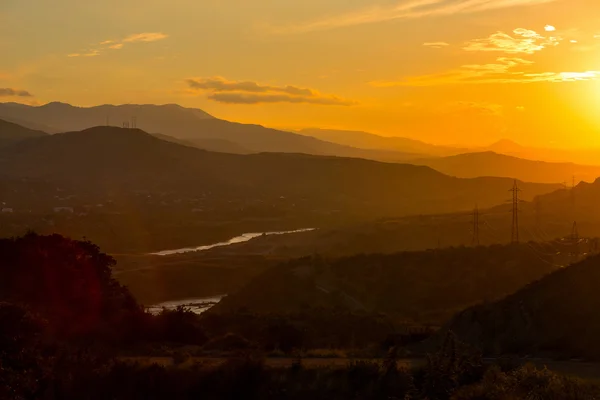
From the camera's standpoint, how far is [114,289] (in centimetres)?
3020

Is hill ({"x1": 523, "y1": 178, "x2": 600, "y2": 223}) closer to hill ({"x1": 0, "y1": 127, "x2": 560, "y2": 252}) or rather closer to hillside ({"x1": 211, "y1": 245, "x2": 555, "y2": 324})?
hillside ({"x1": 211, "y1": 245, "x2": 555, "y2": 324})

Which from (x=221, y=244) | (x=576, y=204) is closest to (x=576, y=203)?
(x=576, y=204)

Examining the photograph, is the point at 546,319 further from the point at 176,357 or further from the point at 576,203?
the point at 576,203

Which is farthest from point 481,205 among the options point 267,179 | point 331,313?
point 331,313

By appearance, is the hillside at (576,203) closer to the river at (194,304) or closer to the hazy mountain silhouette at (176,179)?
the river at (194,304)

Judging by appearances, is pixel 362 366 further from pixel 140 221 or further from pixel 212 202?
pixel 212 202

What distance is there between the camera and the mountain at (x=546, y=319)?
20.5m

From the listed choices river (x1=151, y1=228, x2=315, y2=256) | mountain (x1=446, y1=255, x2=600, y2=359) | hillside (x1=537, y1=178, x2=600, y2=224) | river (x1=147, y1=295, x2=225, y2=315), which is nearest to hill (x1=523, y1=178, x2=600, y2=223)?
hillside (x1=537, y1=178, x2=600, y2=224)

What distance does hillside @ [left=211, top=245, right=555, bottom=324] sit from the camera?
159 ft

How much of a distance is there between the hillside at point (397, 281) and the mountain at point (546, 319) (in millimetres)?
22062

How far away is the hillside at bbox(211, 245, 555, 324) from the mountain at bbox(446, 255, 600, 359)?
2206 centimetres

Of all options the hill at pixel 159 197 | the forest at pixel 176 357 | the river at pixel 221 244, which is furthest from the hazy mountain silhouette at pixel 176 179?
the forest at pixel 176 357

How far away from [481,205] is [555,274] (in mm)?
147217

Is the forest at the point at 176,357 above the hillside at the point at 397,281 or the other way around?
above
